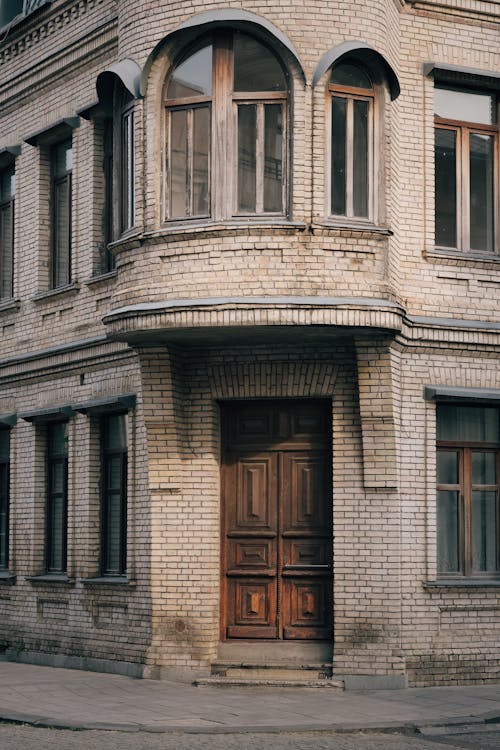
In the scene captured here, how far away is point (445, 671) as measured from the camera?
16016 mm

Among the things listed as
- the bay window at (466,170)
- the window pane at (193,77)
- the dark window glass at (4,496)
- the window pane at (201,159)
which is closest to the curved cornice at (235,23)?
the window pane at (193,77)

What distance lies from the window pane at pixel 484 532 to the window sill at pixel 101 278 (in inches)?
203

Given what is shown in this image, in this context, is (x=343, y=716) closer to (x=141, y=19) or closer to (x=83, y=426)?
(x=83, y=426)

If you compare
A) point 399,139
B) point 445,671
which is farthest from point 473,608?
point 399,139

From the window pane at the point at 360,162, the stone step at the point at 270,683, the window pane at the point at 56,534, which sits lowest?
the stone step at the point at 270,683

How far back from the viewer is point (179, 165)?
52.2 feet

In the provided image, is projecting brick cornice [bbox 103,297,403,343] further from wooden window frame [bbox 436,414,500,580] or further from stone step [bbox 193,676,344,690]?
stone step [bbox 193,676,344,690]

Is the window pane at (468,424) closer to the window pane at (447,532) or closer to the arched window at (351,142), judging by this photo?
the window pane at (447,532)

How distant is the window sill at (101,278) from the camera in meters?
17.9

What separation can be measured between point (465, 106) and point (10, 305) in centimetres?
727

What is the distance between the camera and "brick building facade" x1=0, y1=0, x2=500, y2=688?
15383mm

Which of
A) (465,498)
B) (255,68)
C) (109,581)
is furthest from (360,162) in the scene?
(109,581)

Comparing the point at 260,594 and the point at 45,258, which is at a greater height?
the point at 45,258

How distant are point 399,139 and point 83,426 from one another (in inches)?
219
